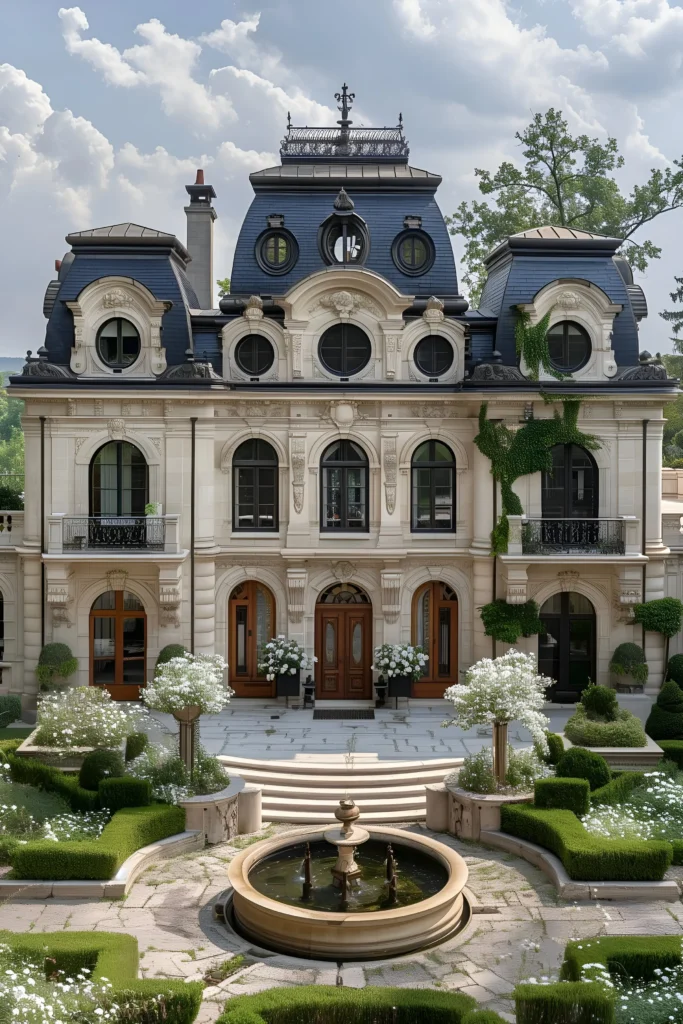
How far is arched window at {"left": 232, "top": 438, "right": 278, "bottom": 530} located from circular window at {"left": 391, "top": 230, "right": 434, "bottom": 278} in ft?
22.0

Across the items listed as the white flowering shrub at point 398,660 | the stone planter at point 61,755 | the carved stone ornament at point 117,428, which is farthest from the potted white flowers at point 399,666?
the carved stone ornament at point 117,428

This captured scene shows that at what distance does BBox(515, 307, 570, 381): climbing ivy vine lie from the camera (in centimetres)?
2836

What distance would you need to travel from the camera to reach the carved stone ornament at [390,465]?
29.0m

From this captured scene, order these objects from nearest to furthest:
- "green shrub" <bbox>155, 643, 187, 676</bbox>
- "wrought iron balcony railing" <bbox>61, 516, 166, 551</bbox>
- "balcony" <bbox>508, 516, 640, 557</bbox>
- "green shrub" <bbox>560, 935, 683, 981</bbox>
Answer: "green shrub" <bbox>560, 935, 683, 981</bbox> → "green shrub" <bbox>155, 643, 187, 676</bbox> → "wrought iron balcony railing" <bbox>61, 516, 166, 551</bbox> → "balcony" <bbox>508, 516, 640, 557</bbox>

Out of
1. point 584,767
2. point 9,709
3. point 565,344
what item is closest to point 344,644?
point 9,709

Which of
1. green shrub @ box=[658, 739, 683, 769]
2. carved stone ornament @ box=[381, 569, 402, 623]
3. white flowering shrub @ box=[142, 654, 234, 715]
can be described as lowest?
green shrub @ box=[658, 739, 683, 769]

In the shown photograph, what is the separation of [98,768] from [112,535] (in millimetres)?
8669

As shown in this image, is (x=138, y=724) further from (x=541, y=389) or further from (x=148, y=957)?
(x=541, y=389)

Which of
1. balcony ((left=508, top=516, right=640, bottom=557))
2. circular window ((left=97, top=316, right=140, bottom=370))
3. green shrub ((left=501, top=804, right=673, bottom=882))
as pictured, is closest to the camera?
green shrub ((left=501, top=804, right=673, bottom=882))

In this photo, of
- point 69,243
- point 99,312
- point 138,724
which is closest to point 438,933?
point 138,724

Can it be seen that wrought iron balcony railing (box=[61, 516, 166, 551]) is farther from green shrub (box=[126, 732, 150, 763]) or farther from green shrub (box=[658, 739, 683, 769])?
green shrub (box=[658, 739, 683, 769])

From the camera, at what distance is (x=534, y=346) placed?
93.2ft

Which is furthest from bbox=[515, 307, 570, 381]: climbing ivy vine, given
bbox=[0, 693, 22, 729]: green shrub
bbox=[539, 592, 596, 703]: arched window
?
bbox=[0, 693, 22, 729]: green shrub

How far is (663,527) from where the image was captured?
29.8 m
